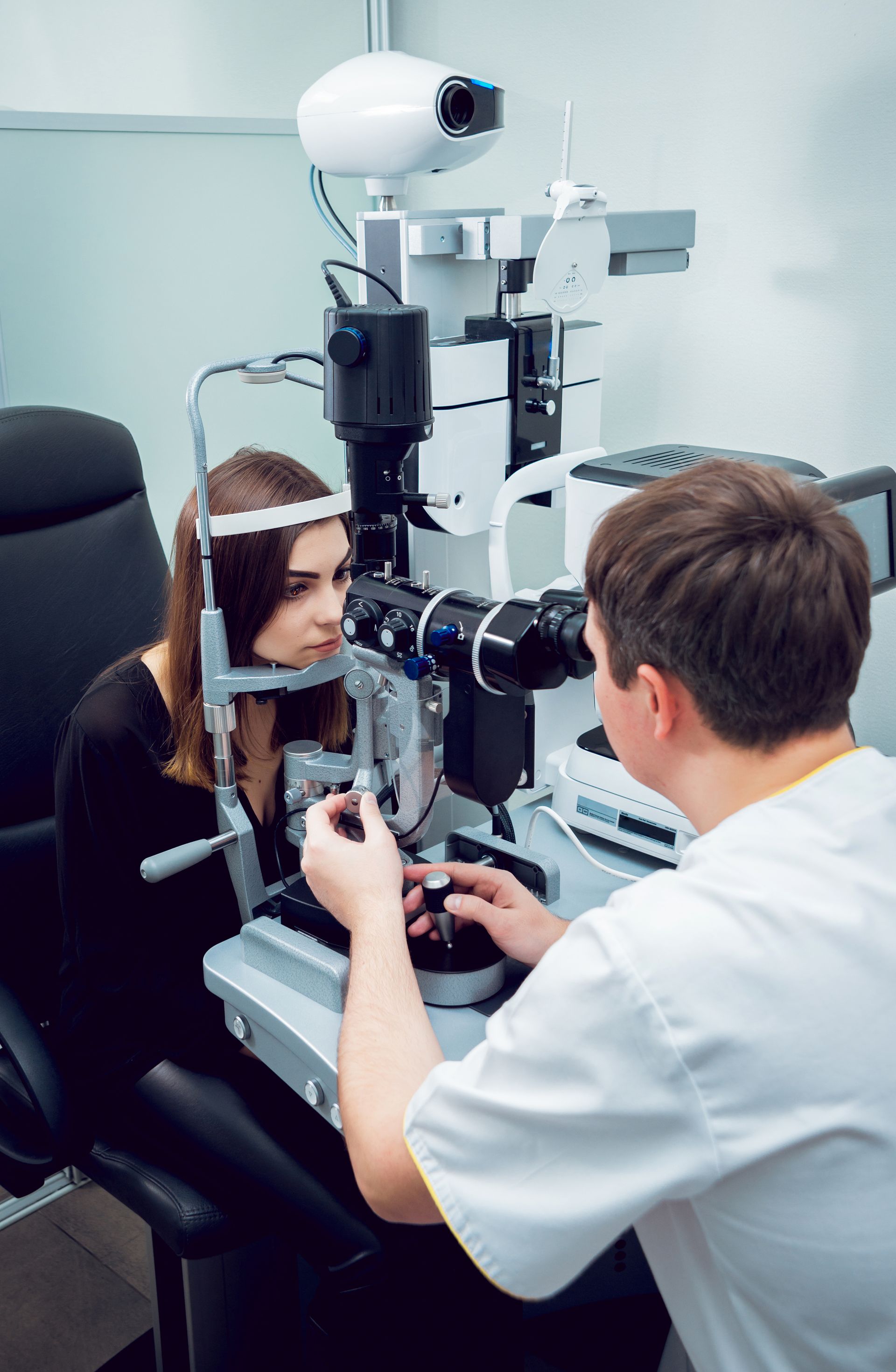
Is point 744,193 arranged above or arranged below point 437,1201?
above

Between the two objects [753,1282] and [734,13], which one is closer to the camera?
[753,1282]

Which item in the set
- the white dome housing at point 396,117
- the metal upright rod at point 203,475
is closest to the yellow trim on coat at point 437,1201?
the metal upright rod at point 203,475

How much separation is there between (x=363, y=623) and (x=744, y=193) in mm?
1065

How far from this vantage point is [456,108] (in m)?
1.29

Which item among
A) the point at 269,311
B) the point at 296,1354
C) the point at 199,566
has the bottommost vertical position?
the point at 296,1354

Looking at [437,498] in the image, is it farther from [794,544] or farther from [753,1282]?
[753,1282]

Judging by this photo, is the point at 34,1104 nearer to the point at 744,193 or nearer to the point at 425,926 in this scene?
the point at 425,926

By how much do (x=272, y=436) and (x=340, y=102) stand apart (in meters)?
1.01

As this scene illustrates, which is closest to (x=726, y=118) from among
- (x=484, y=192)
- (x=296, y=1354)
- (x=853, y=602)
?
(x=484, y=192)

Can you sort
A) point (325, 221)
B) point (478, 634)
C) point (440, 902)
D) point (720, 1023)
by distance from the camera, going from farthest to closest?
point (325, 221), point (440, 902), point (478, 634), point (720, 1023)

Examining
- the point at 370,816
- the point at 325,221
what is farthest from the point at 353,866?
the point at 325,221

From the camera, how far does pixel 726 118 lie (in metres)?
1.58

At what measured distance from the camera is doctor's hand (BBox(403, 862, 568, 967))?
101 centimetres

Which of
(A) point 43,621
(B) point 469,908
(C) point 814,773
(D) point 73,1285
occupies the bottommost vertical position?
(D) point 73,1285
